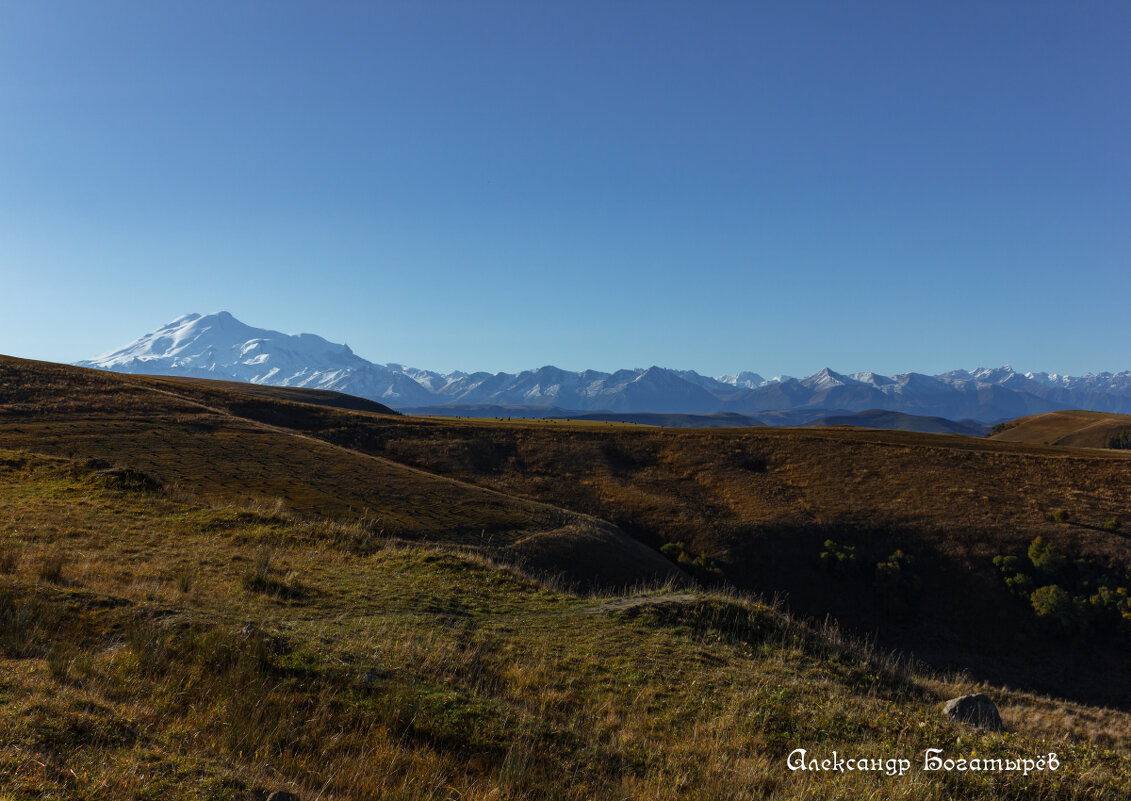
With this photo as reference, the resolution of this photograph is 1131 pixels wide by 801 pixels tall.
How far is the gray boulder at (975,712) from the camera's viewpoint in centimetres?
1226

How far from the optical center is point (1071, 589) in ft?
163

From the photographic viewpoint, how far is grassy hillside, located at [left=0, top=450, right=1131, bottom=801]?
21.7 ft

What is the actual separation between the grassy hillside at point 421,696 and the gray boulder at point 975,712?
72 centimetres

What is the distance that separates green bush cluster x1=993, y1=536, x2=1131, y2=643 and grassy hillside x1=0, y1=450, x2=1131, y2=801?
3450 cm

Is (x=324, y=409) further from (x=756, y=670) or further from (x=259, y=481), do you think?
(x=756, y=670)

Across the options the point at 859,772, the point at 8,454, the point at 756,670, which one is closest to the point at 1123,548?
the point at 756,670

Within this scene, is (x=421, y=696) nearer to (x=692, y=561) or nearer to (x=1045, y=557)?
(x=692, y=561)

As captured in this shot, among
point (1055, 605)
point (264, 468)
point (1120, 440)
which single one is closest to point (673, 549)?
point (1055, 605)

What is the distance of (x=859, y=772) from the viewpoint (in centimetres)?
865

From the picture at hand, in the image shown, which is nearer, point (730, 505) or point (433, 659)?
point (433, 659)

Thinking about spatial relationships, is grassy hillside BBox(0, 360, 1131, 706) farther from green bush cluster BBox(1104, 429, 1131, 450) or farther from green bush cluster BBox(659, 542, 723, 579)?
green bush cluster BBox(1104, 429, 1131, 450)

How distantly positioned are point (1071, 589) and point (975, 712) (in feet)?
165

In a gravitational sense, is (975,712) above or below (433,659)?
below

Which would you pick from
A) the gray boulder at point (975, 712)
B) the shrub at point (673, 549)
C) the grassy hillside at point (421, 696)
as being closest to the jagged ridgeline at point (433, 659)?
the grassy hillside at point (421, 696)
